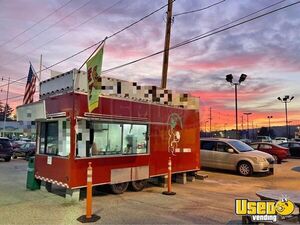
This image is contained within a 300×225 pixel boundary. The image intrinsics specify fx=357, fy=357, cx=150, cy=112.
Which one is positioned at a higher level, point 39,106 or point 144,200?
point 39,106

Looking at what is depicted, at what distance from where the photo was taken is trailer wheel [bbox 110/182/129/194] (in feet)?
36.4

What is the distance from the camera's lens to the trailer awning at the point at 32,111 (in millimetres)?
11117

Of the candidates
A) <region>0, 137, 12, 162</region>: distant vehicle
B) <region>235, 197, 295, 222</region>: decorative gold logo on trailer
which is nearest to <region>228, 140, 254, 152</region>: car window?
<region>235, 197, 295, 222</region>: decorative gold logo on trailer

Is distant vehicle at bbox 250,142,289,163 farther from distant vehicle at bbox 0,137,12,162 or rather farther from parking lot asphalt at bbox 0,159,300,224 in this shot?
distant vehicle at bbox 0,137,12,162

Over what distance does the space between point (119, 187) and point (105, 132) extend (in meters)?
1.84

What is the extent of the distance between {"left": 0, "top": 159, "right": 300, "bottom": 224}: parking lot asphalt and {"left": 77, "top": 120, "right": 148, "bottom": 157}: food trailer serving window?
137 cm

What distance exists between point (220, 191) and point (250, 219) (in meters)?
5.30

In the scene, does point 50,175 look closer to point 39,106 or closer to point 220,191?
point 39,106

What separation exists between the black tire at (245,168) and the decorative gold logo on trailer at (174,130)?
490cm

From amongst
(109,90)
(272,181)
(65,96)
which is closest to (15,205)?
(65,96)

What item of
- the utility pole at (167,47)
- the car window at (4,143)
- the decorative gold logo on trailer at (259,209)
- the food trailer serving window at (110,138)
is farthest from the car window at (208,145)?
the car window at (4,143)

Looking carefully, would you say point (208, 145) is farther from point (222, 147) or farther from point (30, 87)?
point (30, 87)

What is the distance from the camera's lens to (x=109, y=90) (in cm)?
1105

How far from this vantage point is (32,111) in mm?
11547
